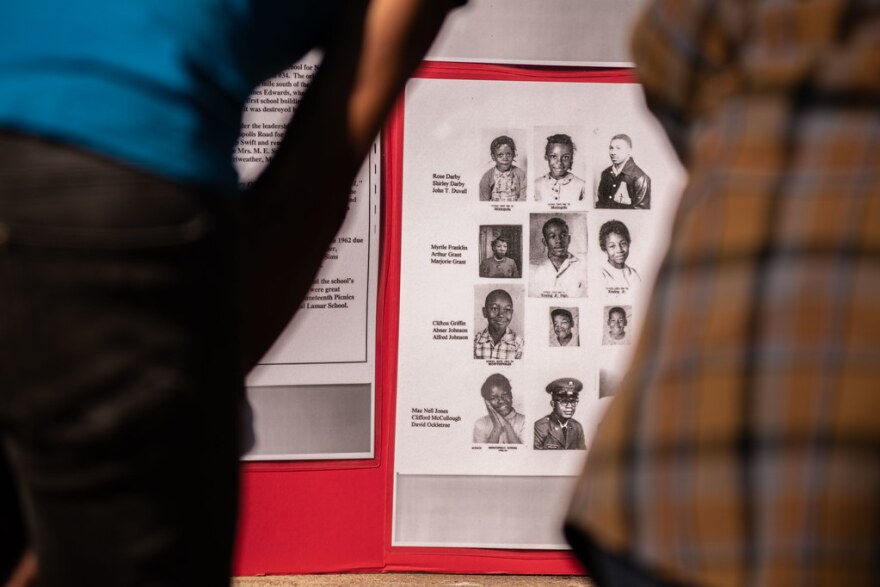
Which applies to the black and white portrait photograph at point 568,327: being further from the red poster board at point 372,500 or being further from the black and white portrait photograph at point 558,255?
the red poster board at point 372,500

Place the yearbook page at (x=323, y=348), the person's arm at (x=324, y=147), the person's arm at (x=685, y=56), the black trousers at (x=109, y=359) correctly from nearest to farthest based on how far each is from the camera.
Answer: the black trousers at (x=109, y=359) → the person's arm at (x=685, y=56) → the person's arm at (x=324, y=147) → the yearbook page at (x=323, y=348)

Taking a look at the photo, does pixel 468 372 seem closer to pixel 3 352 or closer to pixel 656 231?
pixel 656 231

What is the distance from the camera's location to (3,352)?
70cm

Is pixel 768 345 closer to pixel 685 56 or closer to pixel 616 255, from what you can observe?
pixel 685 56

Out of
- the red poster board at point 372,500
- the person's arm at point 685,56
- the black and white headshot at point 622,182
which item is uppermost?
the black and white headshot at point 622,182

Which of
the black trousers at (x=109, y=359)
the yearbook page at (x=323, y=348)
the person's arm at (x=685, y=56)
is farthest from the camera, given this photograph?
the yearbook page at (x=323, y=348)

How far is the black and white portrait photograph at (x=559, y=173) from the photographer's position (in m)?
3.25

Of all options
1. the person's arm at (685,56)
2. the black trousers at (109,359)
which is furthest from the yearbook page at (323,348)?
the black trousers at (109,359)

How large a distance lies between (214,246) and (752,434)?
41 centimetres

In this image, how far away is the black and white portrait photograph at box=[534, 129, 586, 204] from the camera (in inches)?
128

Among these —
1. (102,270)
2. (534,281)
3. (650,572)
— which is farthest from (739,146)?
(534,281)

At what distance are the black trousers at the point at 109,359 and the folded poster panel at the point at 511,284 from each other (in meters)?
2.45

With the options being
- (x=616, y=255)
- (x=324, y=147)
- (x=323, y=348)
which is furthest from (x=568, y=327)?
(x=324, y=147)

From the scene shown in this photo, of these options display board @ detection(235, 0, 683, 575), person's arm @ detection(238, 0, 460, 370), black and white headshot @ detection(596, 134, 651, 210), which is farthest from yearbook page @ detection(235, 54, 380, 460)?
person's arm @ detection(238, 0, 460, 370)
